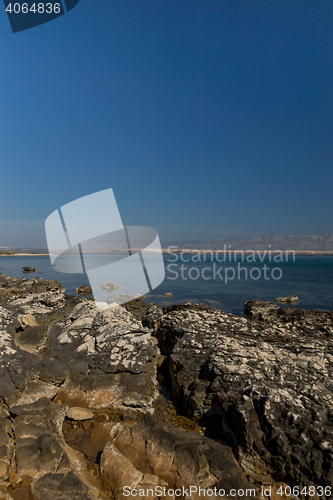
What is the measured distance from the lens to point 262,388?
4523mm

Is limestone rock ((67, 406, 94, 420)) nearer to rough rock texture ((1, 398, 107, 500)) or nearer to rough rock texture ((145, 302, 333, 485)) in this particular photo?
rough rock texture ((1, 398, 107, 500))

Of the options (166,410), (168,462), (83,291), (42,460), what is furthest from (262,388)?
(83,291)

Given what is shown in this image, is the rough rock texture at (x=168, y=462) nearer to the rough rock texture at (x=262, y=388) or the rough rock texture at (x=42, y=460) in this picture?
the rough rock texture at (x=42, y=460)

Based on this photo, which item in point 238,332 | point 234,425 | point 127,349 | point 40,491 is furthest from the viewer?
point 238,332

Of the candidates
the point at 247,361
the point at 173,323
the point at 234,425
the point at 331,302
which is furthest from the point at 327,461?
the point at 331,302

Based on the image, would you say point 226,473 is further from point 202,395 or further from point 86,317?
point 86,317

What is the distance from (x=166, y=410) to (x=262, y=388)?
2433 millimetres

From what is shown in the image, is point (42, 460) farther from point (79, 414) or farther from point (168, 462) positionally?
point (168, 462)

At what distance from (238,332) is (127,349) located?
353 centimetres

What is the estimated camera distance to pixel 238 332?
25.0 feet

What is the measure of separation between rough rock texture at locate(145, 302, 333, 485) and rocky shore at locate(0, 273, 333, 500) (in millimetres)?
20

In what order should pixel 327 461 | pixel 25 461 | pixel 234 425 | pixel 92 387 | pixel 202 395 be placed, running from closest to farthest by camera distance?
pixel 327 461
pixel 25 461
pixel 234 425
pixel 202 395
pixel 92 387

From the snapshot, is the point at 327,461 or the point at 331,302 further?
the point at 331,302

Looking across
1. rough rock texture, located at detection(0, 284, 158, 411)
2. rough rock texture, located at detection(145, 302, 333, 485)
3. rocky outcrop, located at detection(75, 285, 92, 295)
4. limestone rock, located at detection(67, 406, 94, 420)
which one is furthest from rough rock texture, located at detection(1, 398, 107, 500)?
rocky outcrop, located at detection(75, 285, 92, 295)
